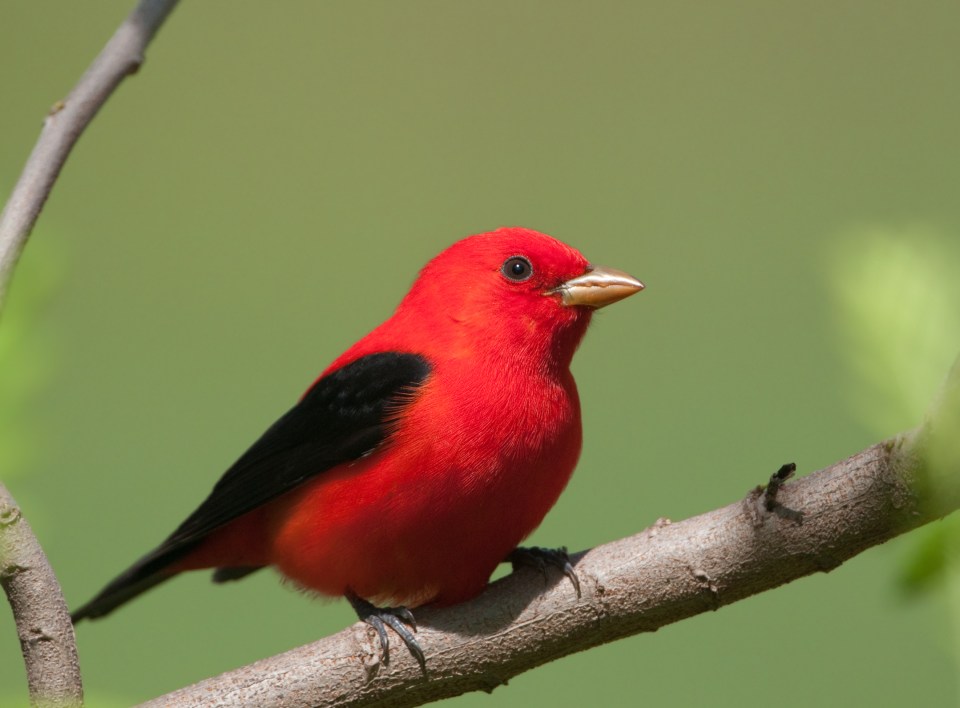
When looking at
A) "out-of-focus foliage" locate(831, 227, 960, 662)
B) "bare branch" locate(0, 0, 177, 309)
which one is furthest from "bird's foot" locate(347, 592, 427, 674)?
"out-of-focus foliage" locate(831, 227, 960, 662)

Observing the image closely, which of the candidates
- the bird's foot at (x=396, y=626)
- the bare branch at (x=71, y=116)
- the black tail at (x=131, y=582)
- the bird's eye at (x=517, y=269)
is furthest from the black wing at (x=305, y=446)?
the bare branch at (x=71, y=116)

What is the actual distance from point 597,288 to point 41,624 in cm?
142

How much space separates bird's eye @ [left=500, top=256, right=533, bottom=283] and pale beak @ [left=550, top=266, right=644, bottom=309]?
0.08 meters

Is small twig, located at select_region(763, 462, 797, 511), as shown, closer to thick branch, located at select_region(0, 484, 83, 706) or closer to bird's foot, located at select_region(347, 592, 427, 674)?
bird's foot, located at select_region(347, 592, 427, 674)

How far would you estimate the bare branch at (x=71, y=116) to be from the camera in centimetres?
113

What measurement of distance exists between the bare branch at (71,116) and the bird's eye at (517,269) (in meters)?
1.14

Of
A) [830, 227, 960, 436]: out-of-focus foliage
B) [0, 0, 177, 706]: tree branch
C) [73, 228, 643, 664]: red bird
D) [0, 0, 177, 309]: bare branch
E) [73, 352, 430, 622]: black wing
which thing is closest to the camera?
[830, 227, 960, 436]: out-of-focus foliage

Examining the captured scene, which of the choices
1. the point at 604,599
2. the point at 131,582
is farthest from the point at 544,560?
the point at 131,582

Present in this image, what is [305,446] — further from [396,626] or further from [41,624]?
[41,624]

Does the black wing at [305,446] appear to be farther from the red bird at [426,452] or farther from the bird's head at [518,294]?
the bird's head at [518,294]

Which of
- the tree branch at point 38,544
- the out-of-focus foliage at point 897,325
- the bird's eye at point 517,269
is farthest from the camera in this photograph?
the bird's eye at point 517,269

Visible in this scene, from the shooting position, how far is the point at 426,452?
2.10 m

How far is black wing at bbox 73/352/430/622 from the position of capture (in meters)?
2.24

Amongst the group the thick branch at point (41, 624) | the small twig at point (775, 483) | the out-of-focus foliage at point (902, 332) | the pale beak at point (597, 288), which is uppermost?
the pale beak at point (597, 288)
